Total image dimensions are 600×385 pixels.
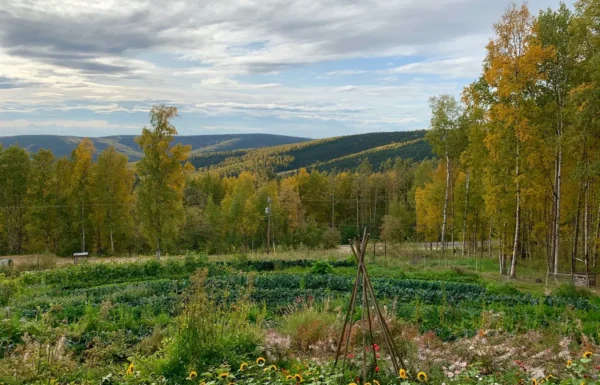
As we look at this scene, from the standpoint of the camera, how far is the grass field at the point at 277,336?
496cm

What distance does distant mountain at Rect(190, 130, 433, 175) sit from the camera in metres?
103

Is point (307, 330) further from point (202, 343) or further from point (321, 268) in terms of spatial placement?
point (321, 268)

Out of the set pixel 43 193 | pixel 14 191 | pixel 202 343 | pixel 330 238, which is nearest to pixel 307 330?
pixel 202 343

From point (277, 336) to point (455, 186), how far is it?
26.6 m

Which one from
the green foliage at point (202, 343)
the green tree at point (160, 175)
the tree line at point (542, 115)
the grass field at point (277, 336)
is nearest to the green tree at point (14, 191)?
the green tree at point (160, 175)

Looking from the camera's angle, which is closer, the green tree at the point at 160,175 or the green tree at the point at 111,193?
the green tree at the point at 160,175

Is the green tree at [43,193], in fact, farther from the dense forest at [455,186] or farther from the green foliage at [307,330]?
the green foliage at [307,330]

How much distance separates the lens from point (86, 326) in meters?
7.39

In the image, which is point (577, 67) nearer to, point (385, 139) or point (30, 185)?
point (30, 185)

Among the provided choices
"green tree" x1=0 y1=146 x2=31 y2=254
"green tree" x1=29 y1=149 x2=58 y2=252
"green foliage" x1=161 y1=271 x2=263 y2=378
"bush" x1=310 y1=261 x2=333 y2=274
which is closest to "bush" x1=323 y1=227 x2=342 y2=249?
"green tree" x1=29 y1=149 x2=58 y2=252

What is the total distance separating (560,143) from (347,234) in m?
40.7

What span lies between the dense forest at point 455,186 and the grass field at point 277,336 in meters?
6.04

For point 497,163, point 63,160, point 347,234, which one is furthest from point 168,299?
point 347,234

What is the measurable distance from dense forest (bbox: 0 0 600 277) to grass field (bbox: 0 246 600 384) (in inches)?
238
